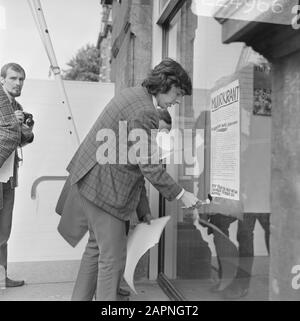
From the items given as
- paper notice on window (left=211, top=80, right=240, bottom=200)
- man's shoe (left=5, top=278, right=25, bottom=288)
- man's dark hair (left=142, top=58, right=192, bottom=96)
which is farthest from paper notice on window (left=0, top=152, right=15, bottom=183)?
paper notice on window (left=211, top=80, right=240, bottom=200)

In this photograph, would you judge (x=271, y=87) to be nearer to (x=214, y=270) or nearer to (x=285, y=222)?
(x=285, y=222)

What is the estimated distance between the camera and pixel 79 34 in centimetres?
451

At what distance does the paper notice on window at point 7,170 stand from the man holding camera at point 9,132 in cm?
4

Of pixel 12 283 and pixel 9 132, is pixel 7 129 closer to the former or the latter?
pixel 9 132

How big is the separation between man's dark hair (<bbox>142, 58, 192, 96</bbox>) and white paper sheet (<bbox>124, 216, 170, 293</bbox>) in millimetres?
797

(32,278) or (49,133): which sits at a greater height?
(49,133)

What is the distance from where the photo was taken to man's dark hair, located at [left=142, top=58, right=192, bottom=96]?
2.30 metres

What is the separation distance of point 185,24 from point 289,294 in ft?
7.33

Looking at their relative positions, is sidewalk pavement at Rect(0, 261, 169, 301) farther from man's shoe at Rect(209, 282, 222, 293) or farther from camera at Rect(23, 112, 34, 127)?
camera at Rect(23, 112, 34, 127)

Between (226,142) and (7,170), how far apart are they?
169 cm

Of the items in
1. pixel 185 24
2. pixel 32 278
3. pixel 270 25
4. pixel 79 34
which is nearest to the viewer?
pixel 270 25

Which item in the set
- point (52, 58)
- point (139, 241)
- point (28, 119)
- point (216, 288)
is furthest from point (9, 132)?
point (216, 288)
